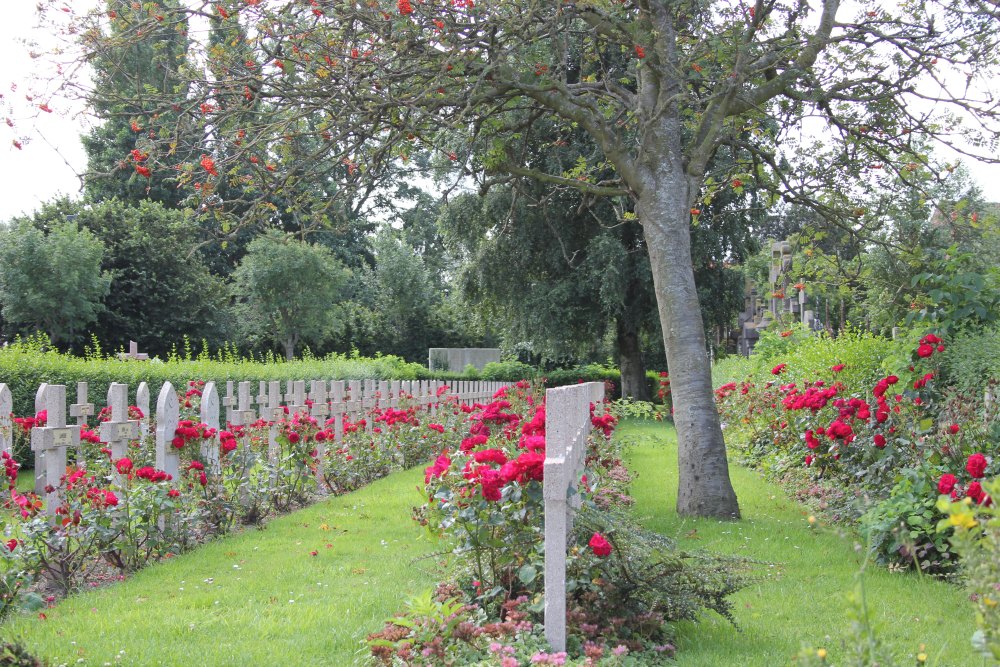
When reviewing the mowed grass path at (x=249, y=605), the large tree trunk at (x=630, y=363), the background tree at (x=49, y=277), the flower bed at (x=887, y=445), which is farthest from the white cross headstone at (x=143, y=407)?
the large tree trunk at (x=630, y=363)

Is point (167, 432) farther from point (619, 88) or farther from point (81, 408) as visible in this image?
point (619, 88)

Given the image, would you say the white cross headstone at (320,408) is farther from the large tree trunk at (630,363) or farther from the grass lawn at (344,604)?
the large tree trunk at (630,363)

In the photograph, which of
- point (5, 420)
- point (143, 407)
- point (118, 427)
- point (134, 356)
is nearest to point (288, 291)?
point (134, 356)

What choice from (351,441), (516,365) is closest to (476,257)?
(516,365)

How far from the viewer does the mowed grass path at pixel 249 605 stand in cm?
A: 335

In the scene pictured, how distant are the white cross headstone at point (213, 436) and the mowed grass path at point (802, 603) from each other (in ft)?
11.0

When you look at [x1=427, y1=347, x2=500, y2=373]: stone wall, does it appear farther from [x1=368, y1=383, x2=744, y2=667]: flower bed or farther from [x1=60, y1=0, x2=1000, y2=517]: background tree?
[x1=368, y1=383, x2=744, y2=667]: flower bed

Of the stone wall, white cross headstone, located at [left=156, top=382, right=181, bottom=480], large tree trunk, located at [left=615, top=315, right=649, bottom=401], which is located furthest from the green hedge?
the stone wall

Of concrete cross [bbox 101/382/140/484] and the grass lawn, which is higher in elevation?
concrete cross [bbox 101/382/140/484]

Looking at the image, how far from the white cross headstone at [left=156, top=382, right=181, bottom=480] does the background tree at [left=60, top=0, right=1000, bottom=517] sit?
1709mm

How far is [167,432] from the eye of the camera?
18.1ft

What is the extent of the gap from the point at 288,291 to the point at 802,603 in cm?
2362

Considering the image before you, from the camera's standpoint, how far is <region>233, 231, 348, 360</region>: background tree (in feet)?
84.2

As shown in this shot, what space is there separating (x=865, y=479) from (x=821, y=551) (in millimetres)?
708
